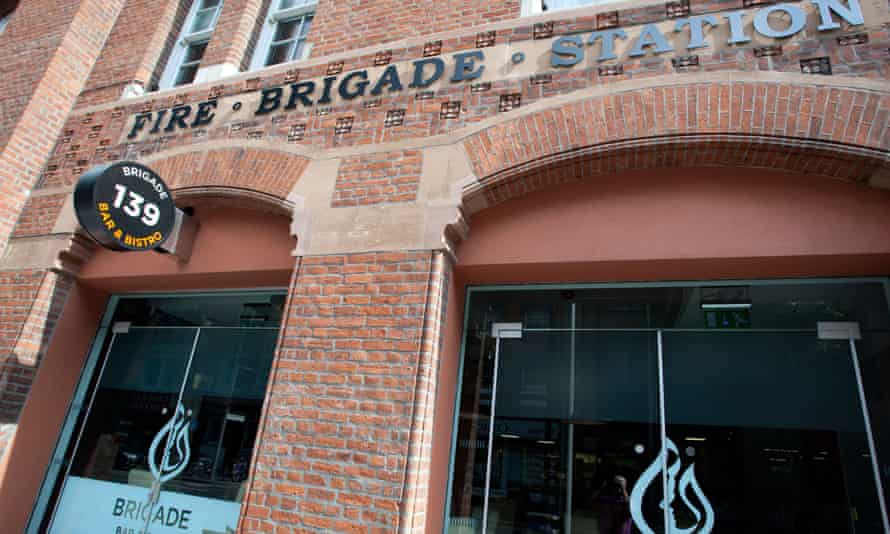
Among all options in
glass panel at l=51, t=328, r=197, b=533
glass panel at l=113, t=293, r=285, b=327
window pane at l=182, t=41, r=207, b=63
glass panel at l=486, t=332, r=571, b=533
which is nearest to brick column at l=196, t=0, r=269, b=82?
window pane at l=182, t=41, r=207, b=63

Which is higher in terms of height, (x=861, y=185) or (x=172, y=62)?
(x=172, y=62)

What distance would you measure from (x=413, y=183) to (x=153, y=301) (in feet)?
12.7

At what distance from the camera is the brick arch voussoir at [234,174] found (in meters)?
5.21

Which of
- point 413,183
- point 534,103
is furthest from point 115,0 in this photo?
point 534,103

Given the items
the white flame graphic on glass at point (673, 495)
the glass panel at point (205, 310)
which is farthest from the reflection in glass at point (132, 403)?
the white flame graphic on glass at point (673, 495)

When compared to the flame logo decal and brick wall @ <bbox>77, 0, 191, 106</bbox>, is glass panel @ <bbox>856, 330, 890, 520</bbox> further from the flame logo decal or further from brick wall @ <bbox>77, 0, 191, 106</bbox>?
brick wall @ <bbox>77, 0, 191, 106</bbox>

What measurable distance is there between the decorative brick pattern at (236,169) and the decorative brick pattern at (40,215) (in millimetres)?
1482

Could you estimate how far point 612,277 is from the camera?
448cm

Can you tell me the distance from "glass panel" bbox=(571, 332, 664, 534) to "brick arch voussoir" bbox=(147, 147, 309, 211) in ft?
10.5

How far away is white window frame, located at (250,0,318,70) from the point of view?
6973 mm

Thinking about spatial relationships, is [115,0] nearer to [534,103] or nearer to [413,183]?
[413,183]

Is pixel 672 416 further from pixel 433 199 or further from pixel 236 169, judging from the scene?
pixel 236 169

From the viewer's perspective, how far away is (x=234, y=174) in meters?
5.47

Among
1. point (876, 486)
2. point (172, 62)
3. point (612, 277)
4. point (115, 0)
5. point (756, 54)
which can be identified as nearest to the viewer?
point (876, 486)
